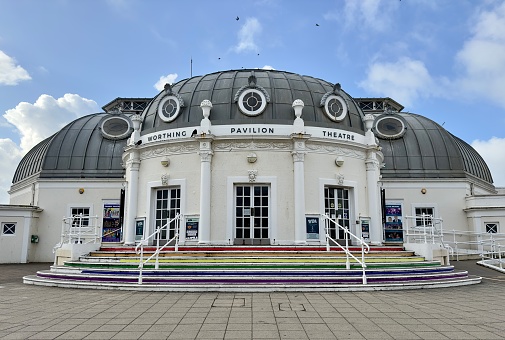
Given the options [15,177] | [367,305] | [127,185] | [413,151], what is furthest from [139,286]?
[15,177]

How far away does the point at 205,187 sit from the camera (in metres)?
16.3

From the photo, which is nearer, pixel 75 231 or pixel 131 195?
pixel 131 195

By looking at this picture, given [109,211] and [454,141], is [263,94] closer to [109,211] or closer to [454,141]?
[109,211]

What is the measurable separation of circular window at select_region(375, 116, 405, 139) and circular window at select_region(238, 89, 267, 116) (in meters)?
13.5

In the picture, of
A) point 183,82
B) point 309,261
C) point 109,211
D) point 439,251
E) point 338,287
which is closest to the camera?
point 338,287

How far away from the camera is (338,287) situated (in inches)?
410

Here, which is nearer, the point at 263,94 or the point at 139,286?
the point at 139,286

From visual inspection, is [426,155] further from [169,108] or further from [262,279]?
[262,279]

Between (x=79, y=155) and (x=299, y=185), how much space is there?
54.8 feet

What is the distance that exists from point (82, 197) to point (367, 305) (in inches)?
833

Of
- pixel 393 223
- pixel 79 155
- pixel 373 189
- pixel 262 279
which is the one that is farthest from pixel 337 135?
pixel 79 155

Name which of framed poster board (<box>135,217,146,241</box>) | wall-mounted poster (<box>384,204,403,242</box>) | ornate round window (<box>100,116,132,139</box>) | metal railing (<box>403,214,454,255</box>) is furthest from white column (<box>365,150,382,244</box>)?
ornate round window (<box>100,116,132,139</box>)

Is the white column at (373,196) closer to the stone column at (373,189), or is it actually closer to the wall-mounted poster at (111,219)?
the stone column at (373,189)

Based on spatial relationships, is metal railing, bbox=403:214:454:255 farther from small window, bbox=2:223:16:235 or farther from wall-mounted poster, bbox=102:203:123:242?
small window, bbox=2:223:16:235
